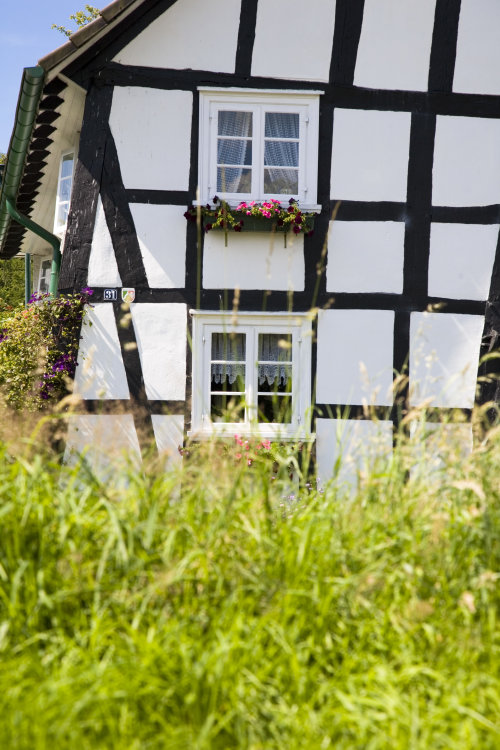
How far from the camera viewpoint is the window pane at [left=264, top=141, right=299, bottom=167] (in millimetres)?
8016

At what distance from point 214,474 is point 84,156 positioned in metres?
5.45

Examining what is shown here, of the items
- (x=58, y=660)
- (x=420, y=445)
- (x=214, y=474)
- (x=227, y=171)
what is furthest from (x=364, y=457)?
(x=227, y=171)

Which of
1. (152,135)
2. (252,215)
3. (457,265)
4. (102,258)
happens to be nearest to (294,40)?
(152,135)

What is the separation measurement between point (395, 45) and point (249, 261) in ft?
8.91

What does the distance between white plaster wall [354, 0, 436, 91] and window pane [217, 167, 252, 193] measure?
4.83 ft

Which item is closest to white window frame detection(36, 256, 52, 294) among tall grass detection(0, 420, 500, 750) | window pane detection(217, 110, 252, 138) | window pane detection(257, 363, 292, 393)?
window pane detection(217, 110, 252, 138)

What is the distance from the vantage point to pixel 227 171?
798 centimetres

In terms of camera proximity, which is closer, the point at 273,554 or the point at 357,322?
the point at 273,554

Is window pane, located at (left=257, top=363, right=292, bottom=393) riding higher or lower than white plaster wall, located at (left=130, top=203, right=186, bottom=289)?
lower

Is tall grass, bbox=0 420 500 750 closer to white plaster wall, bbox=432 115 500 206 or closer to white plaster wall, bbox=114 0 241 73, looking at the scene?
white plaster wall, bbox=432 115 500 206

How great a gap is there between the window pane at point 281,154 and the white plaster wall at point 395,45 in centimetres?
93

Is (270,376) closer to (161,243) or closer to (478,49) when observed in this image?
(161,243)

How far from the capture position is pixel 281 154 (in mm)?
8023

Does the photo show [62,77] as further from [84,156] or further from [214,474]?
[214,474]
